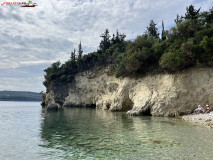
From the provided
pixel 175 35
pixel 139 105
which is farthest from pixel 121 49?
pixel 139 105

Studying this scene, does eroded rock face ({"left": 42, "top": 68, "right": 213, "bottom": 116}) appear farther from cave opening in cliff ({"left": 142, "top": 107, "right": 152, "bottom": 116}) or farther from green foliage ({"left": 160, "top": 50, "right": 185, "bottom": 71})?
green foliage ({"left": 160, "top": 50, "right": 185, "bottom": 71})

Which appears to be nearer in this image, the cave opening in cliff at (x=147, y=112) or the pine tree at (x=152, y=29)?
the cave opening in cliff at (x=147, y=112)

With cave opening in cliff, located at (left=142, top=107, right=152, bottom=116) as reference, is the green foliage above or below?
above

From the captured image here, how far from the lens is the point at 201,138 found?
10711 millimetres

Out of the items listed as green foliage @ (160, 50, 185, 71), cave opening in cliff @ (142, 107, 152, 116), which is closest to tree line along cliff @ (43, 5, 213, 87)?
green foliage @ (160, 50, 185, 71)

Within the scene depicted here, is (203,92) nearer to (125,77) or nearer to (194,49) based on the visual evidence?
(194,49)

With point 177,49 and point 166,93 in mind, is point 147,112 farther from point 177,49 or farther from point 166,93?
point 177,49

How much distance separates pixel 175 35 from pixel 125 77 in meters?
11.3

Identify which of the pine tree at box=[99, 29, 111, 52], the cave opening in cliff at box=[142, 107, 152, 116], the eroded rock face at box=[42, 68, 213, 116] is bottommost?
the cave opening in cliff at box=[142, 107, 152, 116]

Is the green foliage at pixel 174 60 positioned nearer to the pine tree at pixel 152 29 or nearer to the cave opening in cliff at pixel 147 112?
the cave opening in cliff at pixel 147 112

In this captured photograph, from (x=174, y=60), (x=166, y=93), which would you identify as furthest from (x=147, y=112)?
(x=174, y=60)

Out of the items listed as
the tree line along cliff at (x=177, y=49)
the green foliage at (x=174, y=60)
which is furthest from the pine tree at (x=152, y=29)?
the green foliage at (x=174, y=60)

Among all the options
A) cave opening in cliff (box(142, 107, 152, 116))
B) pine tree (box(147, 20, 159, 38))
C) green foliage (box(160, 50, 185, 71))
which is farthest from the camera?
pine tree (box(147, 20, 159, 38))

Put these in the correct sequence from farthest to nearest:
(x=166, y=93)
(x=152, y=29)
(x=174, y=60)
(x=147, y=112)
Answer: (x=152, y=29) < (x=147, y=112) < (x=166, y=93) < (x=174, y=60)
